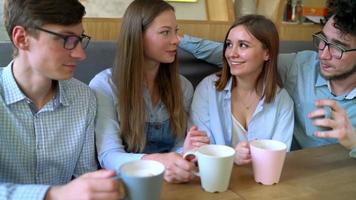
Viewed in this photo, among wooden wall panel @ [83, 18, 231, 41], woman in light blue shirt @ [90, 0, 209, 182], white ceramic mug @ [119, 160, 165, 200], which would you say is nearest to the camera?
white ceramic mug @ [119, 160, 165, 200]

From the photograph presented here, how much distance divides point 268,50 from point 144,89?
527 mm

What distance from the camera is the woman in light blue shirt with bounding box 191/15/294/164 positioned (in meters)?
1.51

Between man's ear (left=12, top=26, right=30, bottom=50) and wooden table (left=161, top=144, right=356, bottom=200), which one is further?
man's ear (left=12, top=26, right=30, bottom=50)

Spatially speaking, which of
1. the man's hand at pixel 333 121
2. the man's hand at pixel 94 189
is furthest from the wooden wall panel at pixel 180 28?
the man's hand at pixel 94 189

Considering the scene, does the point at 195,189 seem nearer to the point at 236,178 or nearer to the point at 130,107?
the point at 236,178

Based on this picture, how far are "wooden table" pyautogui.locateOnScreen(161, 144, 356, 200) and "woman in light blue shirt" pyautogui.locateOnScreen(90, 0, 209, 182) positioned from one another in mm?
397

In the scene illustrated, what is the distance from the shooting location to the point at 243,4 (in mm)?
2416

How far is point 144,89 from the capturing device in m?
1.45

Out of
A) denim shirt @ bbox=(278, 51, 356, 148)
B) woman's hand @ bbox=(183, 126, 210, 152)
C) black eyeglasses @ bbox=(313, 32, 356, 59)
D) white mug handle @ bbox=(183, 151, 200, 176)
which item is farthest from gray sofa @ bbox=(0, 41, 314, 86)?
white mug handle @ bbox=(183, 151, 200, 176)

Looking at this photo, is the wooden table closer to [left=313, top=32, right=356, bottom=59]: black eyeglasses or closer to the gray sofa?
[left=313, top=32, right=356, bottom=59]: black eyeglasses

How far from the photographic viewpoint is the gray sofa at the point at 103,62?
150cm

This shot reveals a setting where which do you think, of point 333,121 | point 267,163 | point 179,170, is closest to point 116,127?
point 179,170

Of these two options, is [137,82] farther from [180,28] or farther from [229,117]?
[180,28]

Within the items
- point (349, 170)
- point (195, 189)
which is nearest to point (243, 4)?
point (349, 170)
